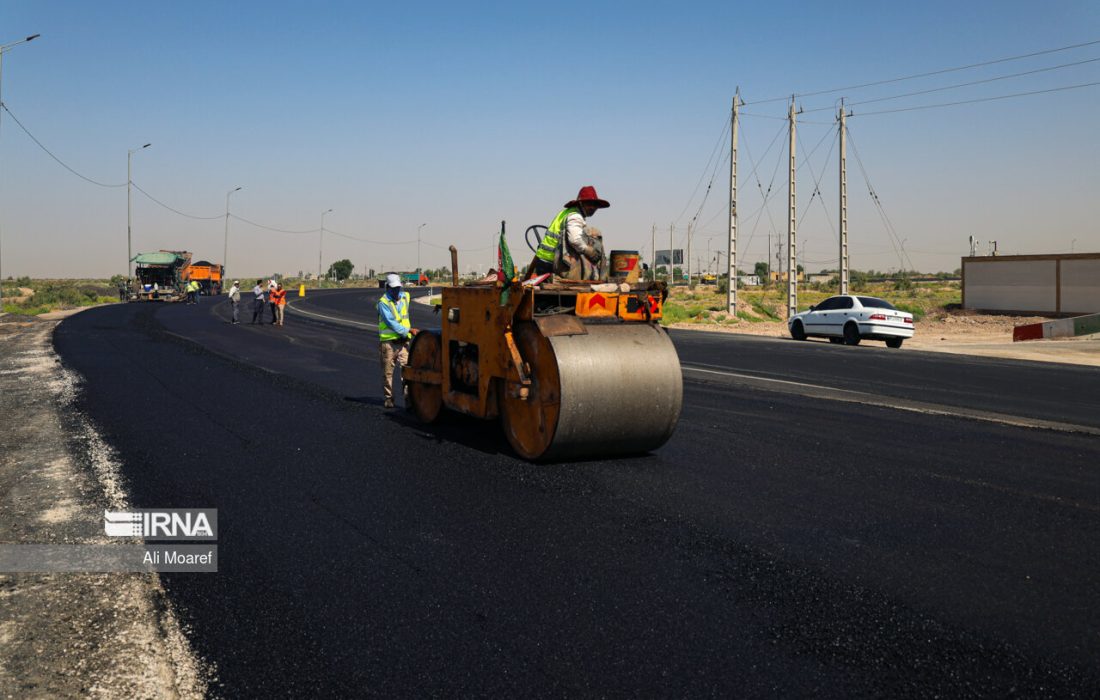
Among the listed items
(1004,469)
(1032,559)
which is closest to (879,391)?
(1004,469)

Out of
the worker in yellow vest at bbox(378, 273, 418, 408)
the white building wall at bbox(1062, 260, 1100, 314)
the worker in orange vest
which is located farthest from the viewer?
the white building wall at bbox(1062, 260, 1100, 314)

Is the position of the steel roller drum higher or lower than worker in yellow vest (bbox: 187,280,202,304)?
lower

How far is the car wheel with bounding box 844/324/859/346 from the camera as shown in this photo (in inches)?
1008

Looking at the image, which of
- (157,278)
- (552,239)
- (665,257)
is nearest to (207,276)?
(157,278)

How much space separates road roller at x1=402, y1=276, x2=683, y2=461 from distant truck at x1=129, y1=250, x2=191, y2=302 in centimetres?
5051

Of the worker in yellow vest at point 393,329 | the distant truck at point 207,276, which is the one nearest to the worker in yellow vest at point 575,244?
the worker in yellow vest at point 393,329

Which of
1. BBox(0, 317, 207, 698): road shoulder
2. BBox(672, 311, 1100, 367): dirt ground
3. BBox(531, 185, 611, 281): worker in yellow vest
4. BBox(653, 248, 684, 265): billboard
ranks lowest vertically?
BBox(0, 317, 207, 698): road shoulder

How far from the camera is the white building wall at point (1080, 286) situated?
1337 inches

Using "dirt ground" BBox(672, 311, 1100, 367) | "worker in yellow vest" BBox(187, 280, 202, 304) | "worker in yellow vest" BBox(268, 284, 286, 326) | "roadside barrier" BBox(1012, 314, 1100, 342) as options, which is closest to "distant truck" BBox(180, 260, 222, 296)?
"worker in yellow vest" BBox(187, 280, 202, 304)

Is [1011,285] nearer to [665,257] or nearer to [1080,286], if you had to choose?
[1080,286]

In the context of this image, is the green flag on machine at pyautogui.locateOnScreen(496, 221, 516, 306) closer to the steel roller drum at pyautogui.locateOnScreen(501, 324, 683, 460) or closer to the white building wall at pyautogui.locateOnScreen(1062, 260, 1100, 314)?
the steel roller drum at pyautogui.locateOnScreen(501, 324, 683, 460)

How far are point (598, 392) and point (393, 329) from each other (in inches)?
178

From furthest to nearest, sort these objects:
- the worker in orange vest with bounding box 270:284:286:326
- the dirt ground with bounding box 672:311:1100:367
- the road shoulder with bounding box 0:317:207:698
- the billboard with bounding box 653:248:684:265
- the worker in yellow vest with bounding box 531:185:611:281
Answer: the billboard with bounding box 653:248:684:265 → the worker in orange vest with bounding box 270:284:286:326 → the dirt ground with bounding box 672:311:1100:367 → the worker in yellow vest with bounding box 531:185:611:281 → the road shoulder with bounding box 0:317:207:698

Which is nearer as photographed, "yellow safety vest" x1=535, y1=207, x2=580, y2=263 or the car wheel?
"yellow safety vest" x1=535, y1=207, x2=580, y2=263
